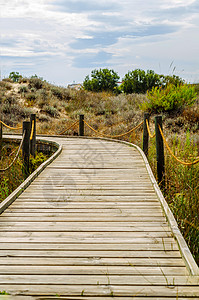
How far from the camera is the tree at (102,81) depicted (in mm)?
27628

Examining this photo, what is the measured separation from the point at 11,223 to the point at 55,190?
1257mm

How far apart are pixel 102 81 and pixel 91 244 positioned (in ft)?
85.2

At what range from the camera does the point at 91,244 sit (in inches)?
→ 121

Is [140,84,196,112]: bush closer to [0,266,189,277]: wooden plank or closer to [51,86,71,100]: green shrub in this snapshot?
[51,86,71,100]: green shrub

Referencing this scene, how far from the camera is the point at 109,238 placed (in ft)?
10.5

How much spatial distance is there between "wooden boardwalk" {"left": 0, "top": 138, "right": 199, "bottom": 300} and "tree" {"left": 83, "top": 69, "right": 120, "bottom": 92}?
23028 millimetres

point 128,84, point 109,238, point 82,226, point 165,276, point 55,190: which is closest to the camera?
point 165,276

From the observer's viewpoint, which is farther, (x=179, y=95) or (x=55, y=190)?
(x=179, y=95)

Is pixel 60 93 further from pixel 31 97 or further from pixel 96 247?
pixel 96 247

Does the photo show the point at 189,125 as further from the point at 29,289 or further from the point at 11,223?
the point at 29,289

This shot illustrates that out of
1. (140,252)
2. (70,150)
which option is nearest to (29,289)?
(140,252)

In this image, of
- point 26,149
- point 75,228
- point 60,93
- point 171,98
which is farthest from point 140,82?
point 75,228

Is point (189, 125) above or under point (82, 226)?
above

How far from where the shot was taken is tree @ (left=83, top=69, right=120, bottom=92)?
1088 inches
